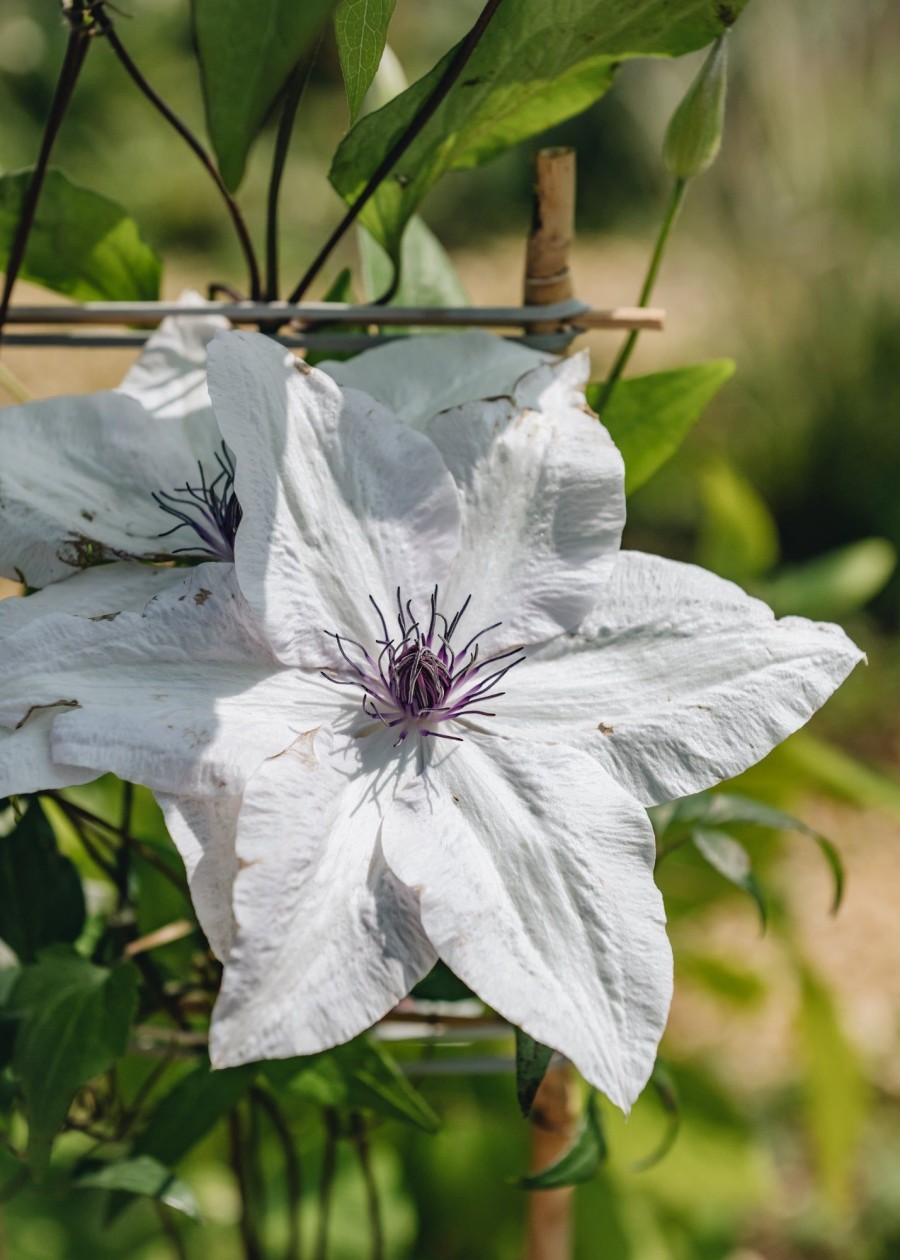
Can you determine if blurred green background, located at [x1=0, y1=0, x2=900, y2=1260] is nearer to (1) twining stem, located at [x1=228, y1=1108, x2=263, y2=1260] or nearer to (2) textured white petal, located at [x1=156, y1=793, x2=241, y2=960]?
(1) twining stem, located at [x1=228, y1=1108, x2=263, y2=1260]

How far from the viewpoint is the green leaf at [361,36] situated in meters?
0.39

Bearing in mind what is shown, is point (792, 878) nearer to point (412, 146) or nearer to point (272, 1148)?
point (272, 1148)

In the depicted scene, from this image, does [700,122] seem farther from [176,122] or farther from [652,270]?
[176,122]

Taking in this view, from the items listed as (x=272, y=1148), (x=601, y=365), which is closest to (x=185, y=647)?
(x=272, y=1148)

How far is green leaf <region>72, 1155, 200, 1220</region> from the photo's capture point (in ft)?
1.70

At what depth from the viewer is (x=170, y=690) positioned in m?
0.39

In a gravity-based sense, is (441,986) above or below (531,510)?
below

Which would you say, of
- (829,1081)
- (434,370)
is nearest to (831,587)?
(829,1081)

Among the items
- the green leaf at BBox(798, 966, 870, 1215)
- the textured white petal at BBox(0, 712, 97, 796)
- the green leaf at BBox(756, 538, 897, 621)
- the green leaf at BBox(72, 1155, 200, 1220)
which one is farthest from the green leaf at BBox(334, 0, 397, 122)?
the green leaf at BBox(798, 966, 870, 1215)

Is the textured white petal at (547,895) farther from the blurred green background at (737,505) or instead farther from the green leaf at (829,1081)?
the green leaf at (829,1081)

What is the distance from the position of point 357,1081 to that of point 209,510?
254 mm

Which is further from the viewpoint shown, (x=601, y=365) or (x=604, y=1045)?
(x=601, y=365)

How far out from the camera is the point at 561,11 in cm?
43

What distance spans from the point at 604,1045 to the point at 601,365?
262 cm
